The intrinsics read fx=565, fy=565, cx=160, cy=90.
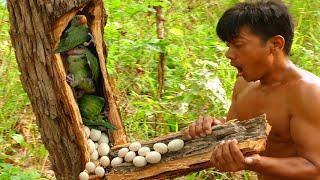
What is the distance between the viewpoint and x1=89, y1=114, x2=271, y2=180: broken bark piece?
2.05 meters

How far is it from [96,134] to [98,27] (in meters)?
0.47

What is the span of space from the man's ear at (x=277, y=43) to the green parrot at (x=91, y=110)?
2.66ft

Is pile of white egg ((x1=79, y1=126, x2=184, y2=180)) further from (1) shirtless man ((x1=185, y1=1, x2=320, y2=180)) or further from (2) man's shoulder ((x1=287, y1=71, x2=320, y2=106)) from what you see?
(2) man's shoulder ((x1=287, y1=71, x2=320, y2=106))

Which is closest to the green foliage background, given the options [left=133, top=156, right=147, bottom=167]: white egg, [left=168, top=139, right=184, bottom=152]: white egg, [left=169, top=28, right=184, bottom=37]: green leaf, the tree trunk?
[left=169, top=28, right=184, bottom=37]: green leaf

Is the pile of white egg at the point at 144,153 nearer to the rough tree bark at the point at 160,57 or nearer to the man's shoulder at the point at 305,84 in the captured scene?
the man's shoulder at the point at 305,84

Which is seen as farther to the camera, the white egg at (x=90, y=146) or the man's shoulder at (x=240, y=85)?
the man's shoulder at (x=240, y=85)

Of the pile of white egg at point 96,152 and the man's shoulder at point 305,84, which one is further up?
the man's shoulder at point 305,84

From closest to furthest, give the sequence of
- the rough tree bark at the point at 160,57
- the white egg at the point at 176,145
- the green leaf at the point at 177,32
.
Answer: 1. the white egg at the point at 176,145
2. the rough tree bark at the point at 160,57
3. the green leaf at the point at 177,32

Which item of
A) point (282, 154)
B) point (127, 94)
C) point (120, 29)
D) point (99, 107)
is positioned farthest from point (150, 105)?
point (282, 154)

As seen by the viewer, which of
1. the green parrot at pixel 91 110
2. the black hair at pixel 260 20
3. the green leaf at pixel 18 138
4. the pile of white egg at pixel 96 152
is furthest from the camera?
the green leaf at pixel 18 138

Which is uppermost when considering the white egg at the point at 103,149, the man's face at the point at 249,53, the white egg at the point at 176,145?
the man's face at the point at 249,53

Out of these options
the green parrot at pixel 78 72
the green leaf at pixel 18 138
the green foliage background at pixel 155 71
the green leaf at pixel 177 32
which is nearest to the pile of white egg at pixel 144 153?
the green parrot at pixel 78 72

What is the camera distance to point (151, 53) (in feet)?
14.0

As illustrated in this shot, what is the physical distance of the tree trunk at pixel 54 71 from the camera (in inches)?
91.8
